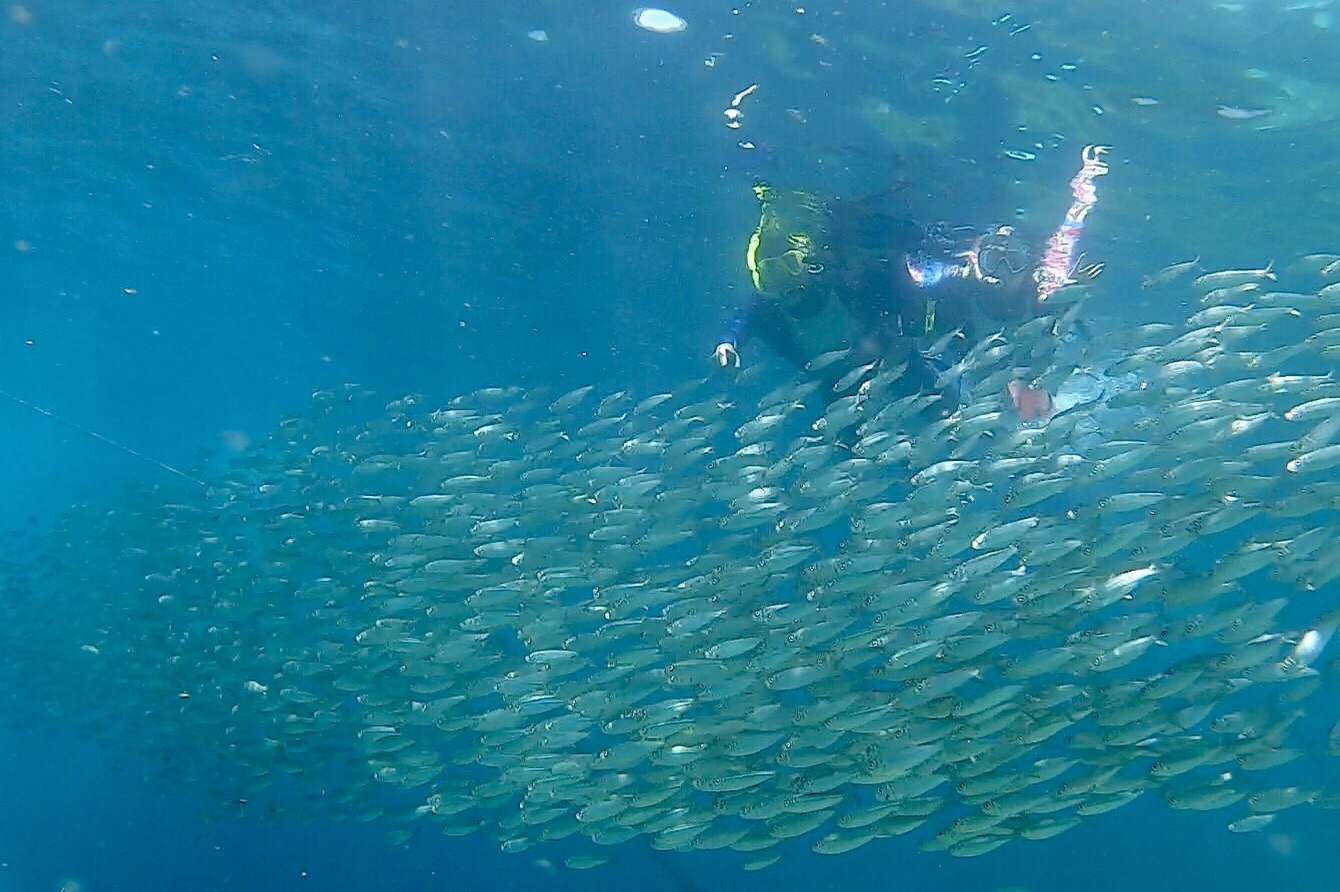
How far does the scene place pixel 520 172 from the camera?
15.3 metres

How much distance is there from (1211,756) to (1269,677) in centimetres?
87

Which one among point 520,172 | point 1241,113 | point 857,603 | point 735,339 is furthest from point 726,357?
point 520,172

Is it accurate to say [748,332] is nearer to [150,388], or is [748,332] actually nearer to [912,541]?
[912,541]

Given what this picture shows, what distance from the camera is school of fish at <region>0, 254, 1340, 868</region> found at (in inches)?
275

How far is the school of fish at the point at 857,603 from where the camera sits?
22.9 feet

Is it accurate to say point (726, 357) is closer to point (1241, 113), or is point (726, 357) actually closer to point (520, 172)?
point (1241, 113)

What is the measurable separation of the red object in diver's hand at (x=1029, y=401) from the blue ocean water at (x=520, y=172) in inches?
161

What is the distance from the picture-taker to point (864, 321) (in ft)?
32.4

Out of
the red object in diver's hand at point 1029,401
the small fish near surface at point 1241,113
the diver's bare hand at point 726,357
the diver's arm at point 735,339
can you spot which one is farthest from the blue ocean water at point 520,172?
the diver's bare hand at point 726,357

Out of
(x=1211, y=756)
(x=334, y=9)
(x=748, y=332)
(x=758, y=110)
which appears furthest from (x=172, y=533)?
(x=1211, y=756)

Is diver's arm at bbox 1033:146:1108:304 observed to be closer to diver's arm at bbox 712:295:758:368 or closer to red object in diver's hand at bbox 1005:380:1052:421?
red object in diver's hand at bbox 1005:380:1052:421

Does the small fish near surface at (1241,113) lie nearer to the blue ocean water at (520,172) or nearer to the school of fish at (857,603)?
the blue ocean water at (520,172)

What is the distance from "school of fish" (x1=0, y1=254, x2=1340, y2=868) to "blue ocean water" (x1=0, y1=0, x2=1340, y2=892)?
3.26 m

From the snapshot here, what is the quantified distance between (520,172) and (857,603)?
10577mm
